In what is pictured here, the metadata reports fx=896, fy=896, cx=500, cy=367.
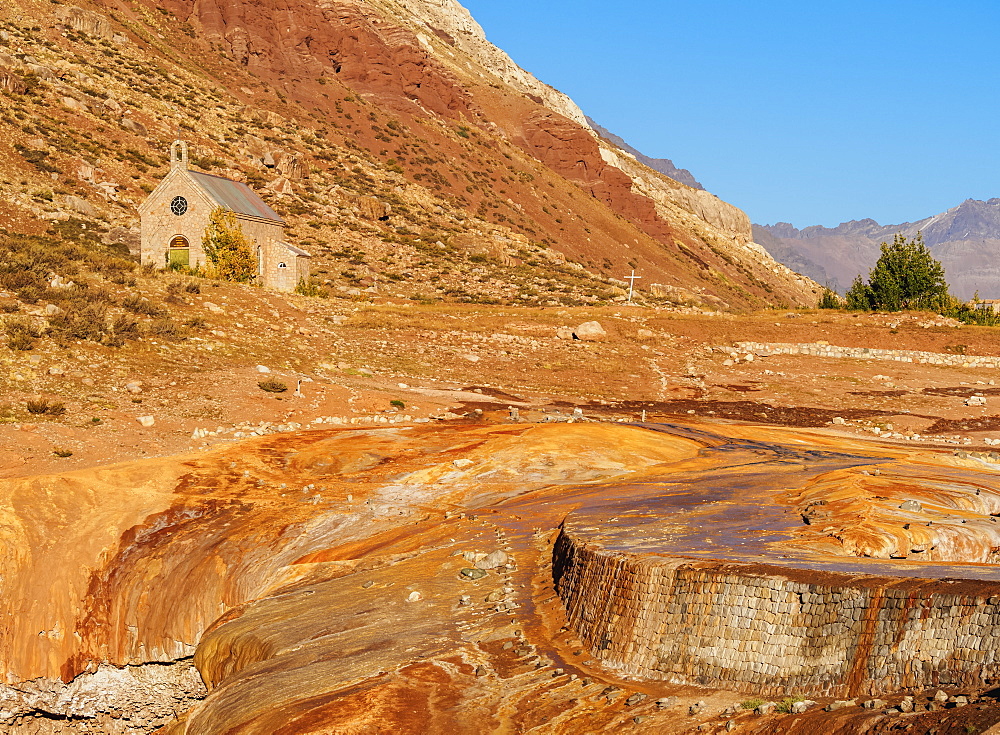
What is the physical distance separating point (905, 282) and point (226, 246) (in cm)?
4063

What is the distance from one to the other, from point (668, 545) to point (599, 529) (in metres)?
1.55

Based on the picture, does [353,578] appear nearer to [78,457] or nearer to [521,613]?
[521,613]

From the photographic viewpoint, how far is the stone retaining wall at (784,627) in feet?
29.2

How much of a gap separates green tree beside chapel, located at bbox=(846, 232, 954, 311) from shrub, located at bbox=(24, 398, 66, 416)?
45665 millimetres

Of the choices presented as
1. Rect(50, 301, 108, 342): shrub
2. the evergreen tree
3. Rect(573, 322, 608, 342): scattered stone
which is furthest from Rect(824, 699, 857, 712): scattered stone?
the evergreen tree

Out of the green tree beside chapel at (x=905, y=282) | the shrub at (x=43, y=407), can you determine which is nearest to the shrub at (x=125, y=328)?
the shrub at (x=43, y=407)

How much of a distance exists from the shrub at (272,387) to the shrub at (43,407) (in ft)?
20.3

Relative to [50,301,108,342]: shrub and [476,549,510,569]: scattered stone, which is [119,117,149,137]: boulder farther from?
[476,549,510,569]: scattered stone

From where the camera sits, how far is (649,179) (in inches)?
5704

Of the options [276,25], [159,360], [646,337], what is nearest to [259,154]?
[276,25]

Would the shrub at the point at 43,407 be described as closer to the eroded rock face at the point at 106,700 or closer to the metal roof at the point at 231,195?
the eroded rock face at the point at 106,700

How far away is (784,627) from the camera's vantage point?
32.8 feet

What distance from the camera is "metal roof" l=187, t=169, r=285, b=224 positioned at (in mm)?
45312

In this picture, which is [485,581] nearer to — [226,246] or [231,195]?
[226,246]
